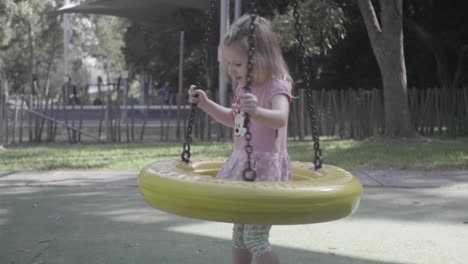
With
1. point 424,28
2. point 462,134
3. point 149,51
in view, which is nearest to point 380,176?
point 462,134

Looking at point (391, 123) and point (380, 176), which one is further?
point (391, 123)

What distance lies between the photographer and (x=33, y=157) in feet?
31.0

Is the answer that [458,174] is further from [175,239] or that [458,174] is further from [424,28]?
[424,28]

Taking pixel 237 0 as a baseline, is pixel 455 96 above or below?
below

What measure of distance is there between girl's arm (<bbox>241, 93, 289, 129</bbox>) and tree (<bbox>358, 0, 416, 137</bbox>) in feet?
32.5

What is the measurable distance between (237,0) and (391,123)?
517 centimetres

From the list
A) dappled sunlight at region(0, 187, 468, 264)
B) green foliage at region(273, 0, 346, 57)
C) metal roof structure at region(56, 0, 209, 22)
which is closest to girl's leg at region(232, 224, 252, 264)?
dappled sunlight at region(0, 187, 468, 264)

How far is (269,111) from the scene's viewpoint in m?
2.33

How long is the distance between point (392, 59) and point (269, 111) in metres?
10.1

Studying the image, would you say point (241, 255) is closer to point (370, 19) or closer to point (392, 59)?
point (392, 59)

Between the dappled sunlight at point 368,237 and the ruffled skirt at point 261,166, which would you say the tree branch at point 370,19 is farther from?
the ruffled skirt at point 261,166

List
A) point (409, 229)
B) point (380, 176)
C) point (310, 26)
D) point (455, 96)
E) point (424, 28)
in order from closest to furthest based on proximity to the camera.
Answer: point (409, 229) → point (380, 176) → point (310, 26) → point (455, 96) → point (424, 28)

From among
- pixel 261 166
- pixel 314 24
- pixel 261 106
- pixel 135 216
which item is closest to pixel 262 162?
pixel 261 166

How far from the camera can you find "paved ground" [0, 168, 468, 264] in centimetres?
361
